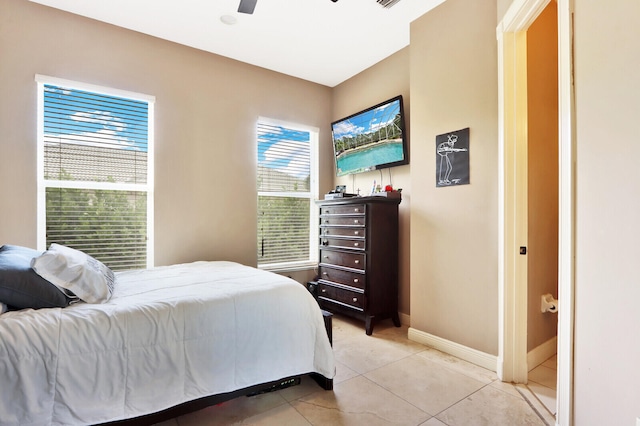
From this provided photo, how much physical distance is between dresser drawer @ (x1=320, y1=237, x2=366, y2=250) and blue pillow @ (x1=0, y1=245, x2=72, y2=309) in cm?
218

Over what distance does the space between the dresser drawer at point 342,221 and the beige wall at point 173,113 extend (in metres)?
0.84

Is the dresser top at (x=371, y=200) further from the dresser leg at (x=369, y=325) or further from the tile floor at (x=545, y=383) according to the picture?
the tile floor at (x=545, y=383)

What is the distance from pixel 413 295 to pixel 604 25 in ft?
7.19

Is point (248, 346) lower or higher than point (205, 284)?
lower

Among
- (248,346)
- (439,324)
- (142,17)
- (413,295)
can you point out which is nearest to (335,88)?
(142,17)

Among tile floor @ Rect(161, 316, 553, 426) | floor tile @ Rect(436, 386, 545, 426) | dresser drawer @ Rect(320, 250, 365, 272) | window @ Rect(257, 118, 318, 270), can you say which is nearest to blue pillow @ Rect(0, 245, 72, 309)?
tile floor @ Rect(161, 316, 553, 426)

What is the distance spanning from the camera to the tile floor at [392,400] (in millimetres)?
1665

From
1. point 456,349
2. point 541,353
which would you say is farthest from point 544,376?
point 456,349

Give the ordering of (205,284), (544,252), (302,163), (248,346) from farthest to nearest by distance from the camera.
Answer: (302,163), (544,252), (205,284), (248,346)

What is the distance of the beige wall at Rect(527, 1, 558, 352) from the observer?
7.15 ft

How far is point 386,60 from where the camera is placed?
3.46 metres

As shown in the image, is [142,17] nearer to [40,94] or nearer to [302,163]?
[40,94]

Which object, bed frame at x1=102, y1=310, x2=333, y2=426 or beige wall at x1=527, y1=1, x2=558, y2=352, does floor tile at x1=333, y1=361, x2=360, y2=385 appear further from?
beige wall at x1=527, y1=1, x2=558, y2=352

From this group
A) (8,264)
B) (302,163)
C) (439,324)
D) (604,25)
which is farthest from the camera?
(302,163)
